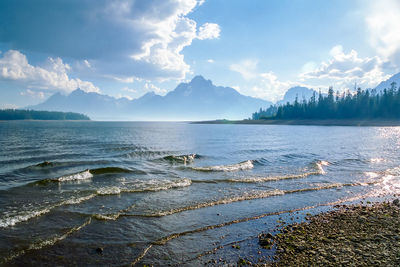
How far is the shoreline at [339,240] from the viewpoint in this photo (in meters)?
7.24

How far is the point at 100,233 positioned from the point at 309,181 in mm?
16848

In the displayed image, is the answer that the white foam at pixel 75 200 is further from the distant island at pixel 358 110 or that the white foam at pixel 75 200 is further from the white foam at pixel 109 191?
the distant island at pixel 358 110

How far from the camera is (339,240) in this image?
340 inches

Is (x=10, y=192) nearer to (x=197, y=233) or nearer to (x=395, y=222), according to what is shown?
(x=197, y=233)

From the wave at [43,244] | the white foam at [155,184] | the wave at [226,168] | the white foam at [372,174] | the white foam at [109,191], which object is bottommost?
the white foam at [372,174]

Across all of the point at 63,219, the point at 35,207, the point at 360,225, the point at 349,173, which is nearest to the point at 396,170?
the point at 349,173

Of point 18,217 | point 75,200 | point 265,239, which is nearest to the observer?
point 265,239

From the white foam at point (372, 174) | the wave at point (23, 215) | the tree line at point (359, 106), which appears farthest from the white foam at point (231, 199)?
the tree line at point (359, 106)

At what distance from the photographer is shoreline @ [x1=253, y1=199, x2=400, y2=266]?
7.24 meters

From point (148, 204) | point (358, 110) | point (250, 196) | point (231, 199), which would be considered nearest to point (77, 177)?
point (148, 204)

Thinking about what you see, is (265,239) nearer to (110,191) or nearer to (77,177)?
(110,191)

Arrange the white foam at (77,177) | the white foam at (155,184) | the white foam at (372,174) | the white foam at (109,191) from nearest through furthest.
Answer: the white foam at (109,191) < the white foam at (155,184) < the white foam at (77,177) < the white foam at (372,174)

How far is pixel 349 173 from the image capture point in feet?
73.5

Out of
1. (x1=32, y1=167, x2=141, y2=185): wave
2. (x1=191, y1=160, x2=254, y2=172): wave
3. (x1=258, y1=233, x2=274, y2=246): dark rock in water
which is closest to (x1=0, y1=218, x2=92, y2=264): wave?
(x1=258, y1=233, x2=274, y2=246): dark rock in water
